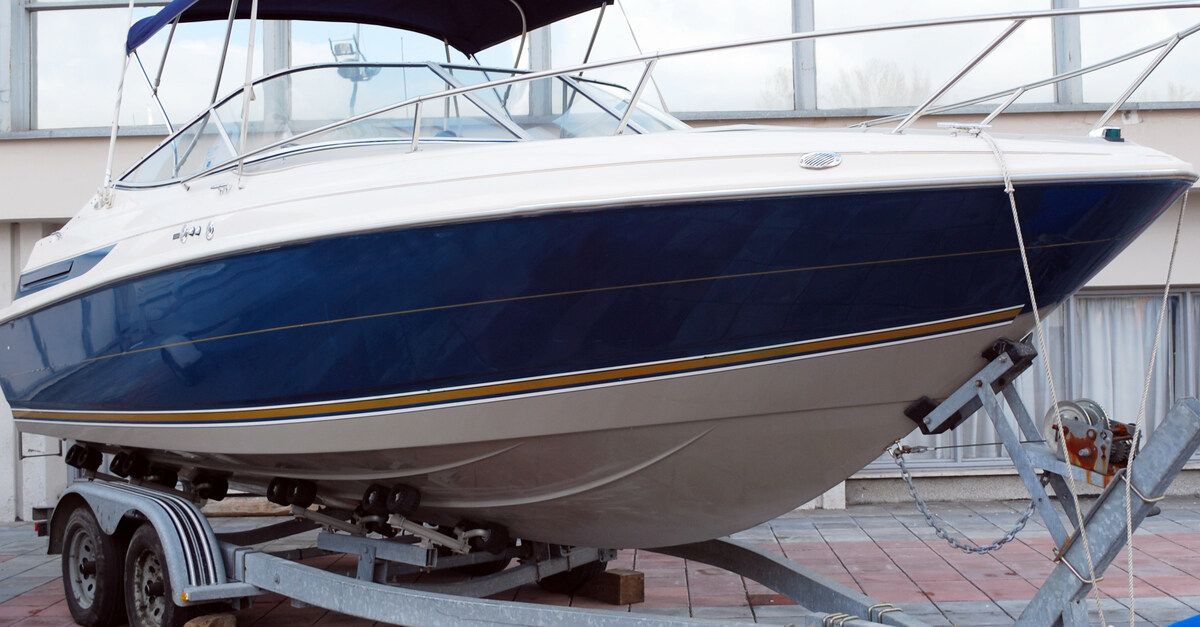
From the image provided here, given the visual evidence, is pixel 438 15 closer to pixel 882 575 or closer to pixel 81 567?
pixel 81 567

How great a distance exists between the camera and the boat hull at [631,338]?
A: 121 inches

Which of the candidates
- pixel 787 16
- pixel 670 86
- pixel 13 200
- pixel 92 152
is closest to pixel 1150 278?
pixel 787 16

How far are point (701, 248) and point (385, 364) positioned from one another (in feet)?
3.60

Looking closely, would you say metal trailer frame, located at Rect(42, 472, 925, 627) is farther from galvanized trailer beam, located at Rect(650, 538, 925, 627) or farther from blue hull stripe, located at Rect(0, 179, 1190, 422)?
blue hull stripe, located at Rect(0, 179, 1190, 422)

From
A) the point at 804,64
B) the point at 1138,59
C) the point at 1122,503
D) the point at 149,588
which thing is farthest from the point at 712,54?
the point at 1122,503

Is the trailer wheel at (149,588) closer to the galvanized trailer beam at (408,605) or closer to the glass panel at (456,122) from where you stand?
the galvanized trailer beam at (408,605)

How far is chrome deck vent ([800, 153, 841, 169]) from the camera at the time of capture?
3023mm

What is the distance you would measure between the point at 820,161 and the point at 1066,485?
116 centimetres

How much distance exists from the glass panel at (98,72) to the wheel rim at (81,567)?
160 inches

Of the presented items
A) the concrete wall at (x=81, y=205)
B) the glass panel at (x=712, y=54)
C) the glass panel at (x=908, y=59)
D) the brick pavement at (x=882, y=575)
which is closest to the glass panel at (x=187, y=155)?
the brick pavement at (x=882, y=575)

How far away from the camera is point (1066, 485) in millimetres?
3148

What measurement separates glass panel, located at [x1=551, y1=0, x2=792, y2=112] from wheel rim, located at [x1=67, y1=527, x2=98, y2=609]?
4623mm

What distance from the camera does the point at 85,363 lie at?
181 inches

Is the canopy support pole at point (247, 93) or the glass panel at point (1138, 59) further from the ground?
the glass panel at point (1138, 59)
